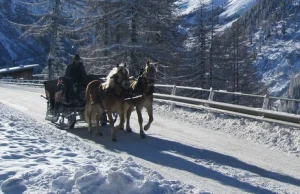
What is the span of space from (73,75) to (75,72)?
133 mm

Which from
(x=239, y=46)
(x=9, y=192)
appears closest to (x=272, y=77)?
(x=239, y=46)

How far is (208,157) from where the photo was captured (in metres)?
10.1

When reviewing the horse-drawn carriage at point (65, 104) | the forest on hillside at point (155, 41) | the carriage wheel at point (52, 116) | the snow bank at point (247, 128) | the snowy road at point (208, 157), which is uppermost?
the forest on hillside at point (155, 41)

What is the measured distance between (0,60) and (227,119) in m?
132

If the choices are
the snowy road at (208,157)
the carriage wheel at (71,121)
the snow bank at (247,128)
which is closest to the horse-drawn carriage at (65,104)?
the carriage wheel at (71,121)

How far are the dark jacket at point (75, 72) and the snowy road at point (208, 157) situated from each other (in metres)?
1.66

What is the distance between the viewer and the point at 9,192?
634cm

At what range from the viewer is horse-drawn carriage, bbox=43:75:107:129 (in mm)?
13875

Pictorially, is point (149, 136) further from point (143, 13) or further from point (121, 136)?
point (143, 13)

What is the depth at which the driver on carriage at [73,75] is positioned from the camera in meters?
13.9

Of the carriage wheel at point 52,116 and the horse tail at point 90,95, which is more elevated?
the horse tail at point 90,95

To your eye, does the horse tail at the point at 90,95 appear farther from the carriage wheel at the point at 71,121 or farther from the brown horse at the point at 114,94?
the carriage wheel at the point at 71,121

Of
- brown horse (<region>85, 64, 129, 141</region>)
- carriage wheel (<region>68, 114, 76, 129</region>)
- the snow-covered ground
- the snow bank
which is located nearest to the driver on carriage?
carriage wheel (<region>68, 114, 76, 129</region>)

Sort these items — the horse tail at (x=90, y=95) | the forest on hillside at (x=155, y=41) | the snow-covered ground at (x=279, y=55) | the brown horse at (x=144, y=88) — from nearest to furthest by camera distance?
the brown horse at (x=144, y=88) < the horse tail at (x=90, y=95) < the forest on hillside at (x=155, y=41) < the snow-covered ground at (x=279, y=55)
